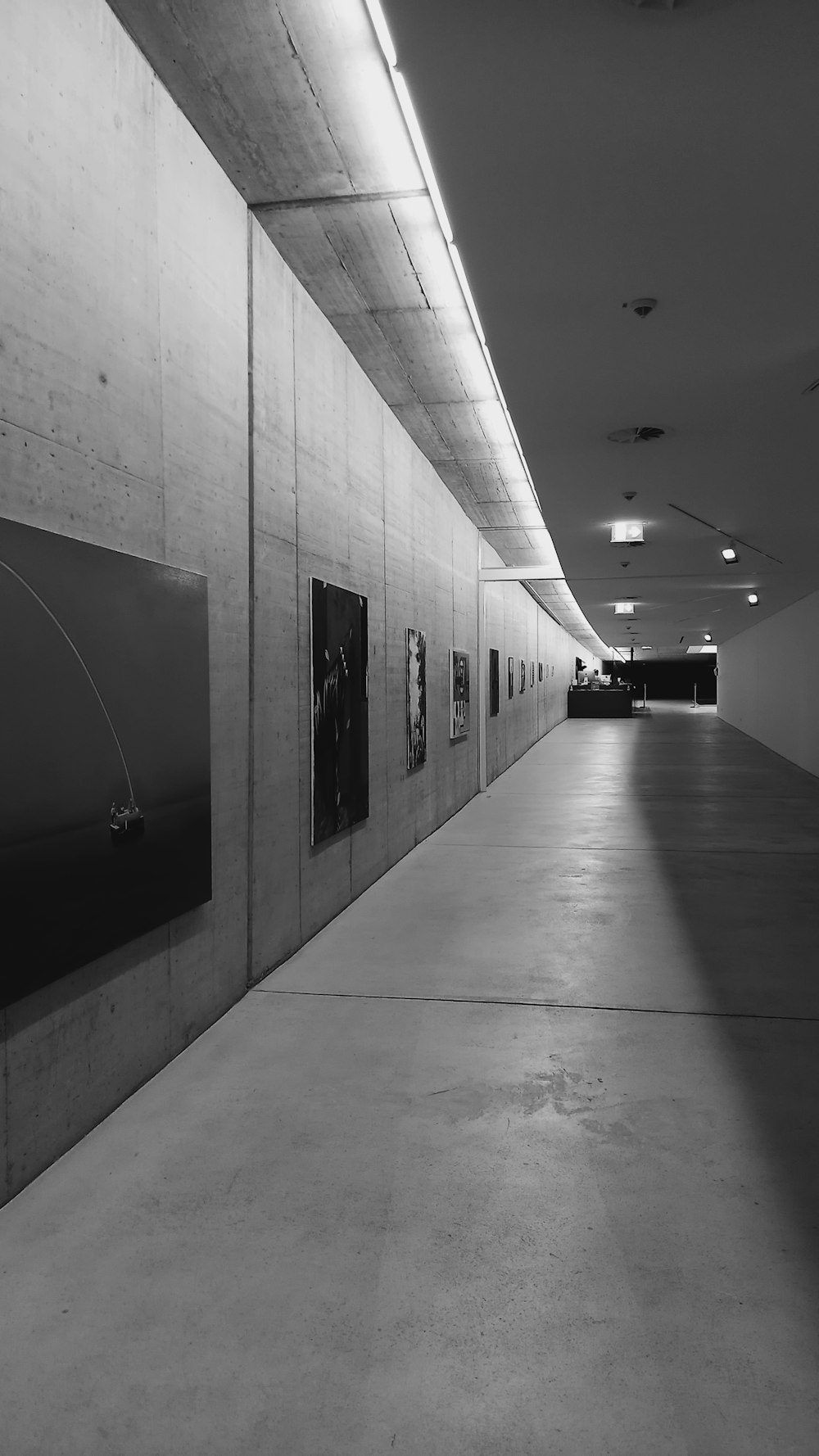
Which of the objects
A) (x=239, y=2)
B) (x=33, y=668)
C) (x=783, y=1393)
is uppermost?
(x=239, y=2)

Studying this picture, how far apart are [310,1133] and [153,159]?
3741 mm

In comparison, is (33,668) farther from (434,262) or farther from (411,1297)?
(434,262)

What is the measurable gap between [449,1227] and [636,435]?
5662 millimetres

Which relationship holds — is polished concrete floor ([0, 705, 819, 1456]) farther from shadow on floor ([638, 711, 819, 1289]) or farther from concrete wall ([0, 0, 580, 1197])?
concrete wall ([0, 0, 580, 1197])

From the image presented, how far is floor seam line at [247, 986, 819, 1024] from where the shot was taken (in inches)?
166

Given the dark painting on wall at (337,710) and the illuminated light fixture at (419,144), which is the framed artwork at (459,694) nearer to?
the dark painting on wall at (337,710)

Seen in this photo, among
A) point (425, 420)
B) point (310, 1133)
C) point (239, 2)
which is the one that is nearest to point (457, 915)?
point (310, 1133)

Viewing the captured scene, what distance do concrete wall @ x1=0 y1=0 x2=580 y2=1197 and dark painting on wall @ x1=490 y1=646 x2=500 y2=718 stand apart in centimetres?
741

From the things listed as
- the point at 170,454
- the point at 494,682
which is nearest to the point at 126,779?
the point at 170,454

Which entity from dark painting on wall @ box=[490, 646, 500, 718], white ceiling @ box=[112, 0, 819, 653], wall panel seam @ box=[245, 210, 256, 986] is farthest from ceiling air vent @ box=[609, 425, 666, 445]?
dark painting on wall @ box=[490, 646, 500, 718]

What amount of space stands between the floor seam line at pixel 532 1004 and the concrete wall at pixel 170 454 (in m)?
0.37

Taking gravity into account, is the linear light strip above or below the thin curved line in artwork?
above

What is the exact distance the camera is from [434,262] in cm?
511

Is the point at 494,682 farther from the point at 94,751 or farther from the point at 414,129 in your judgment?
the point at 94,751
